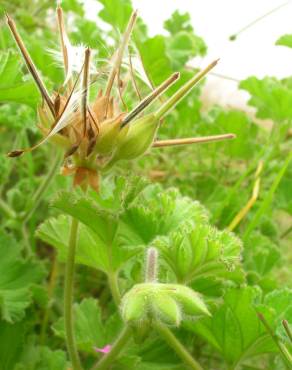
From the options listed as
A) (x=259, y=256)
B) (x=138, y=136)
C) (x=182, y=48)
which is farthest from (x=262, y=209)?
(x=182, y=48)

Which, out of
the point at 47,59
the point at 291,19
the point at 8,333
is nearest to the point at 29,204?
the point at 8,333

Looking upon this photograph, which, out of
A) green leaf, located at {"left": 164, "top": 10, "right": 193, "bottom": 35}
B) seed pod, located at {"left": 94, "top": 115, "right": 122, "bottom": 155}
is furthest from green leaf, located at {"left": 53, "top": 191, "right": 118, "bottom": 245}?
green leaf, located at {"left": 164, "top": 10, "right": 193, "bottom": 35}

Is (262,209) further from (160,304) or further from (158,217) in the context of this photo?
(160,304)

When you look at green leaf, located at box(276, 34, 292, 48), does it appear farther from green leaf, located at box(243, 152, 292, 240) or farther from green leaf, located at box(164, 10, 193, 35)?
green leaf, located at box(164, 10, 193, 35)

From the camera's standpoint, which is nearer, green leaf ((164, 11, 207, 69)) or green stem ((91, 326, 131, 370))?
green stem ((91, 326, 131, 370))

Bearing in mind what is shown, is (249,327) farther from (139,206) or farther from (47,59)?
(47,59)

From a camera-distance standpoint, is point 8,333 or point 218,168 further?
point 218,168
